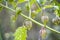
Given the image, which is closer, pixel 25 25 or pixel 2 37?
pixel 25 25

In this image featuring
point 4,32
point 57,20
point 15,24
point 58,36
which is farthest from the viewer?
point 4,32

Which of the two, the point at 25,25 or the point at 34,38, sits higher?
the point at 25,25

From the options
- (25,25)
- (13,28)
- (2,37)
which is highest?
(25,25)

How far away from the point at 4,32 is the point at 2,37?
4.1 inches

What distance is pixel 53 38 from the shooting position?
1811mm

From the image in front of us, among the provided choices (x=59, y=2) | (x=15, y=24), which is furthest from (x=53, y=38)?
(x=59, y=2)

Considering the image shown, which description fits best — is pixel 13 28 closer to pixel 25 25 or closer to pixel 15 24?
pixel 15 24

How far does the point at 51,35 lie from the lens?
1785 millimetres

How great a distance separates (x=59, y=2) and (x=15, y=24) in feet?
4.35

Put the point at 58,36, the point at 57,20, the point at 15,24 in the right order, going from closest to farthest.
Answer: the point at 57,20
the point at 58,36
the point at 15,24

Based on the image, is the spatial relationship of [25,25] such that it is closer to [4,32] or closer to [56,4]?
[56,4]

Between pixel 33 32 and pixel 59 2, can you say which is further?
pixel 33 32

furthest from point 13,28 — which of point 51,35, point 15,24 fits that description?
point 51,35

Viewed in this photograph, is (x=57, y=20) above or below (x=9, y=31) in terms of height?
above
